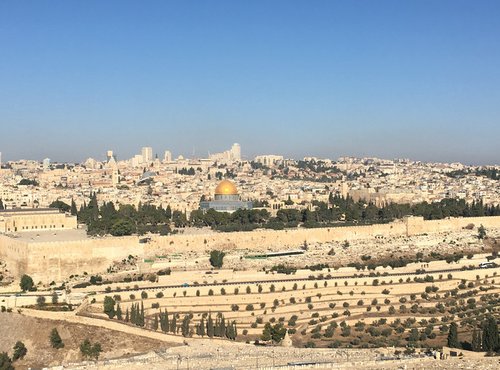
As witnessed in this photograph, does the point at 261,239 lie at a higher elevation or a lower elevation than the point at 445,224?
lower

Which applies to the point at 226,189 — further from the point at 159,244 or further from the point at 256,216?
the point at 159,244

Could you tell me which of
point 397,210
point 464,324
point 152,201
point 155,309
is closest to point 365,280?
point 464,324

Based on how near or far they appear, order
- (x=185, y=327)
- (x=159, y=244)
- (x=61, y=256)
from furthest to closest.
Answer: (x=159, y=244) < (x=61, y=256) < (x=185, y=327)

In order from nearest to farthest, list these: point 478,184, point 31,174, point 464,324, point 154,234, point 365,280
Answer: point 464,324 < point 365,280 < point 154,234 < point 478,184 < point 31,174

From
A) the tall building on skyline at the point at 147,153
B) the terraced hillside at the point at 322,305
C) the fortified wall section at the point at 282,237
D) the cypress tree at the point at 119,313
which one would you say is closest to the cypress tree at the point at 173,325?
the terraced hillside at the point at 322,305

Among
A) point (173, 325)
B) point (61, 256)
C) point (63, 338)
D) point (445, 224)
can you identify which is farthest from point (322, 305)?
point (445, 224)

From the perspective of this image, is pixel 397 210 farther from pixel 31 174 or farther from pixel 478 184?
pixel 31 174
